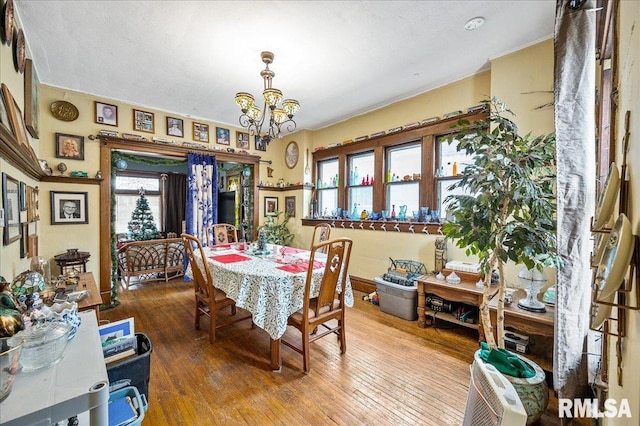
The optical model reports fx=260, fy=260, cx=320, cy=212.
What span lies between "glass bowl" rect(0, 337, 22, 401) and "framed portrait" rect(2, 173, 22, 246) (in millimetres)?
1242

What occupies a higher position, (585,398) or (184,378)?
(585,398)

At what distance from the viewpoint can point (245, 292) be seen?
218 centimetres

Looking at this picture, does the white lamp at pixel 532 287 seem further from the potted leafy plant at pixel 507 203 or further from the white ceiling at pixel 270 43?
Answer: the white ceiling at pixel 270 43

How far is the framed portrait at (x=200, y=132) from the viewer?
445 centimetres

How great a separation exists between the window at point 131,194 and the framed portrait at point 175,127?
11.0ft

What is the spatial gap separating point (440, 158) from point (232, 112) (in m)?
3.24

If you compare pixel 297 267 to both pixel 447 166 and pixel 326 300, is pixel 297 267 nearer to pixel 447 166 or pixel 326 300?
pixel 326 300

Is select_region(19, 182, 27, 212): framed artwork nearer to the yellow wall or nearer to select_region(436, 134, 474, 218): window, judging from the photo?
the yellow wall

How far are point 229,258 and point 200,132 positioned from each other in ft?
9.23

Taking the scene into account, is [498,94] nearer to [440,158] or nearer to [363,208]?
[440,158]

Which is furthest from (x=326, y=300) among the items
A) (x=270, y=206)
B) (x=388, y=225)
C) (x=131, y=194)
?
(x=131, y=194)

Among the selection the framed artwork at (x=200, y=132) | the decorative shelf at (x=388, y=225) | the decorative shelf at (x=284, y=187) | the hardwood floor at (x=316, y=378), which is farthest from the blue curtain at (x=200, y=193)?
the decorative shelf at (x=388, y=225)

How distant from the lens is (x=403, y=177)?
3746 millimetres

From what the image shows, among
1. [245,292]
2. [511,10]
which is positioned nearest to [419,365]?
[245,292]
